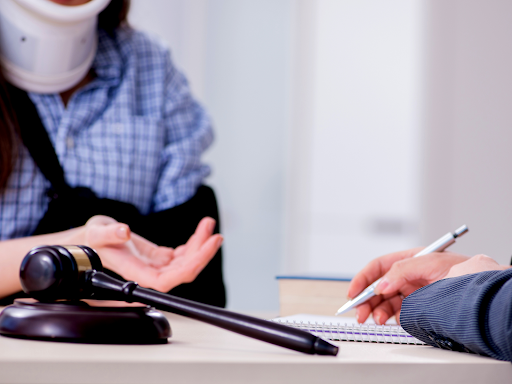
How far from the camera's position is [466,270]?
51 cm

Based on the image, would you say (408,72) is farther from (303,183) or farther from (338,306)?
(338,306)

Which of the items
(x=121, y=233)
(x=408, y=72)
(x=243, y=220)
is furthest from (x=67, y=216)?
(x=408, y=72)

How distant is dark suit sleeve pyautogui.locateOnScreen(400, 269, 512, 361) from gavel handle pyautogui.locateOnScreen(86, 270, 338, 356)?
0.36 feet

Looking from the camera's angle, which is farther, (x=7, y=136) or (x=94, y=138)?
(x=94, y=138)

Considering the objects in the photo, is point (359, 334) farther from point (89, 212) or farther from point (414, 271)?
point (89, 212)

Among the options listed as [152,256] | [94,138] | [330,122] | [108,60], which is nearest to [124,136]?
[94,138]

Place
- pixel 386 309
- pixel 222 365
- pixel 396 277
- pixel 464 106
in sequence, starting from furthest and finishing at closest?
pixel 464 106 < pixel 386 309 < pixel 396 277 < pixel 222 365

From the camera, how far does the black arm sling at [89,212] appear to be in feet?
3.05

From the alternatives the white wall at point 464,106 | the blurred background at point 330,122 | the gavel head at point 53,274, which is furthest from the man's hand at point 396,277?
the blurred background at point 330,122

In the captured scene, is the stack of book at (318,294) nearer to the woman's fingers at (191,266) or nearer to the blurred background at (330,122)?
the woman's fingers at (191,266)

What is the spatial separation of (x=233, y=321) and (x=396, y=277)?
32 cm

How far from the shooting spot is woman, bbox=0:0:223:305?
31.5 inches

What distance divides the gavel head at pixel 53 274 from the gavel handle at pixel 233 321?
0.03 m

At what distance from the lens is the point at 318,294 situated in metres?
0.77
